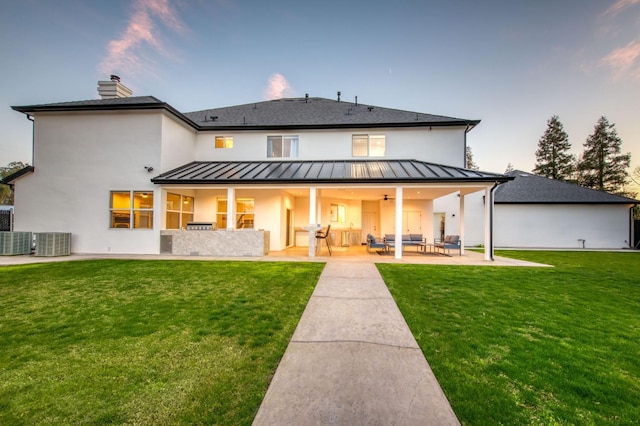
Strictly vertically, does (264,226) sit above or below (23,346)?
above

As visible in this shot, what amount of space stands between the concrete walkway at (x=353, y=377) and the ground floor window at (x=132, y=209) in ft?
35.9

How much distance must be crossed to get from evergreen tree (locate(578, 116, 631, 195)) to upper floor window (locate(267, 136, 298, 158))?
40.0 meters

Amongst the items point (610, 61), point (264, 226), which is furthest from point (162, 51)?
point (610, 61)

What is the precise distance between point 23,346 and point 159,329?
4.91 feet

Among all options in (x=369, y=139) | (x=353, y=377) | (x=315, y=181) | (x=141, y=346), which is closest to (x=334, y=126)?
(x=369, y=139)

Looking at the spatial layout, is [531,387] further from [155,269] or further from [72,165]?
[72,165]

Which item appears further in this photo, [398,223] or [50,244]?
[398,223]

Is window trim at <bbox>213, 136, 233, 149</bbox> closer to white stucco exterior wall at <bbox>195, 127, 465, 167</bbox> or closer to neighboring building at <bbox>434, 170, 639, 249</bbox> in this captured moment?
white stucco exterior wall at <bbox>195, 127, 465, 167</bbox>

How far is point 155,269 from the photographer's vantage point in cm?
811

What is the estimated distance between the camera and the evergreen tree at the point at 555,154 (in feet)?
111

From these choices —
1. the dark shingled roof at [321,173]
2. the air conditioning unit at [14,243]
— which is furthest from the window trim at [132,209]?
the air conditioning unit at [14,243]

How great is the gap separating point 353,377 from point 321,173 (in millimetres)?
10132

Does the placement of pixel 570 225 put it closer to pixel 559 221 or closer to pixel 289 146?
pixel 559 221

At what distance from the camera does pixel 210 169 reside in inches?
516
